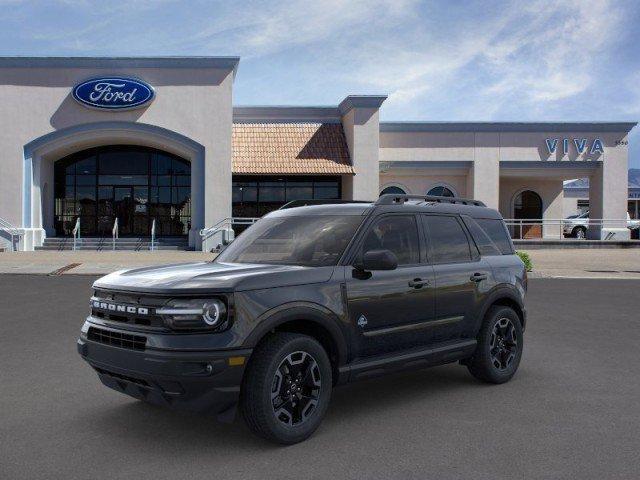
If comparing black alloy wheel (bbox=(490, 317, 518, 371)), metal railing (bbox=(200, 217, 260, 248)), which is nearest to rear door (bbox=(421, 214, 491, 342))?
black alloy wheel (bbox=(490, 317, 518, 371))

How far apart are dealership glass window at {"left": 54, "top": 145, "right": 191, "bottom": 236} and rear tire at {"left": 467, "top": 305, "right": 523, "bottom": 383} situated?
26714 mm

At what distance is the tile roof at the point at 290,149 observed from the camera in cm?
2995

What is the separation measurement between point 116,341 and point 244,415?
1.07 metres

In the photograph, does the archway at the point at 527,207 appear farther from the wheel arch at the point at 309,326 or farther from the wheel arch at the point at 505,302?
the wheel arch at the point at 309,326

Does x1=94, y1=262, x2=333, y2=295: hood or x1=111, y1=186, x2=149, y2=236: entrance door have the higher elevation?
x1=111, y1=186, x2=149, y2=236: entrance door

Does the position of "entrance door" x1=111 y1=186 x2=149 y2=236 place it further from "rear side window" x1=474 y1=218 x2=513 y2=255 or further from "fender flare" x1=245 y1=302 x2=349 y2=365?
"fender flare" x1=245 y1=302 x2=349 y2=365

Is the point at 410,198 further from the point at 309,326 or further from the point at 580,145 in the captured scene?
the point at 580,145

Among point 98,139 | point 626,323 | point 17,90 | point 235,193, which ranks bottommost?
point 626,323

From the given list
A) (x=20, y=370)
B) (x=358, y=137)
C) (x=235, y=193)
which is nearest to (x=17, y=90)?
(x=235, y=193)

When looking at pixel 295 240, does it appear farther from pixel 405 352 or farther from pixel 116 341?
pixel 116 341

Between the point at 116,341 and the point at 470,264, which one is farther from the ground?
the point at 470,264

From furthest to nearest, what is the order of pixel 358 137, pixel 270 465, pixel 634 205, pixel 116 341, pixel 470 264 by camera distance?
pixel 634 205, pixel 358 137, pixel 470 264, pixel 116 341, pixel 270 465

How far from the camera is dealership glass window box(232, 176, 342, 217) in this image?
32.1 m

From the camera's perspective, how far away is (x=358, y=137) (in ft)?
99.0
